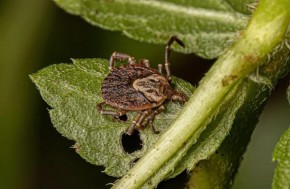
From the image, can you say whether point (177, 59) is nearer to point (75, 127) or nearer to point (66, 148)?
point (66, 148)

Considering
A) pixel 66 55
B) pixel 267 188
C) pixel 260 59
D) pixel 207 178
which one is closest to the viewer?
pixel 260 59

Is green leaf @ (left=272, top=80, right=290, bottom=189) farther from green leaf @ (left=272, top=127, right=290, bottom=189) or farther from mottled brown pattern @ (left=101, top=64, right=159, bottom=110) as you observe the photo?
mottled brown pattern @ (left=101, top=64, right=159, bottom=110)

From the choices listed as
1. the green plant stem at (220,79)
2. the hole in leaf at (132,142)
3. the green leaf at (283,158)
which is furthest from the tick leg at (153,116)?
the green leaf at (283,158)

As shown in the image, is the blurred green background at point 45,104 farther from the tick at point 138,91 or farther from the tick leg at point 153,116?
the tick leg at point 153,116

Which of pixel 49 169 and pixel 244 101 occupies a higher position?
pixel 244 101

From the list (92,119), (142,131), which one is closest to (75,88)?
(92,119)

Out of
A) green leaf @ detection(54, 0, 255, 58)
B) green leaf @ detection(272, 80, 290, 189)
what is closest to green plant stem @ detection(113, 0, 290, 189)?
green leaf @ detection(272, 80, 290, 189)

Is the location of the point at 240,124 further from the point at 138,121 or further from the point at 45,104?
the point at 45,104
